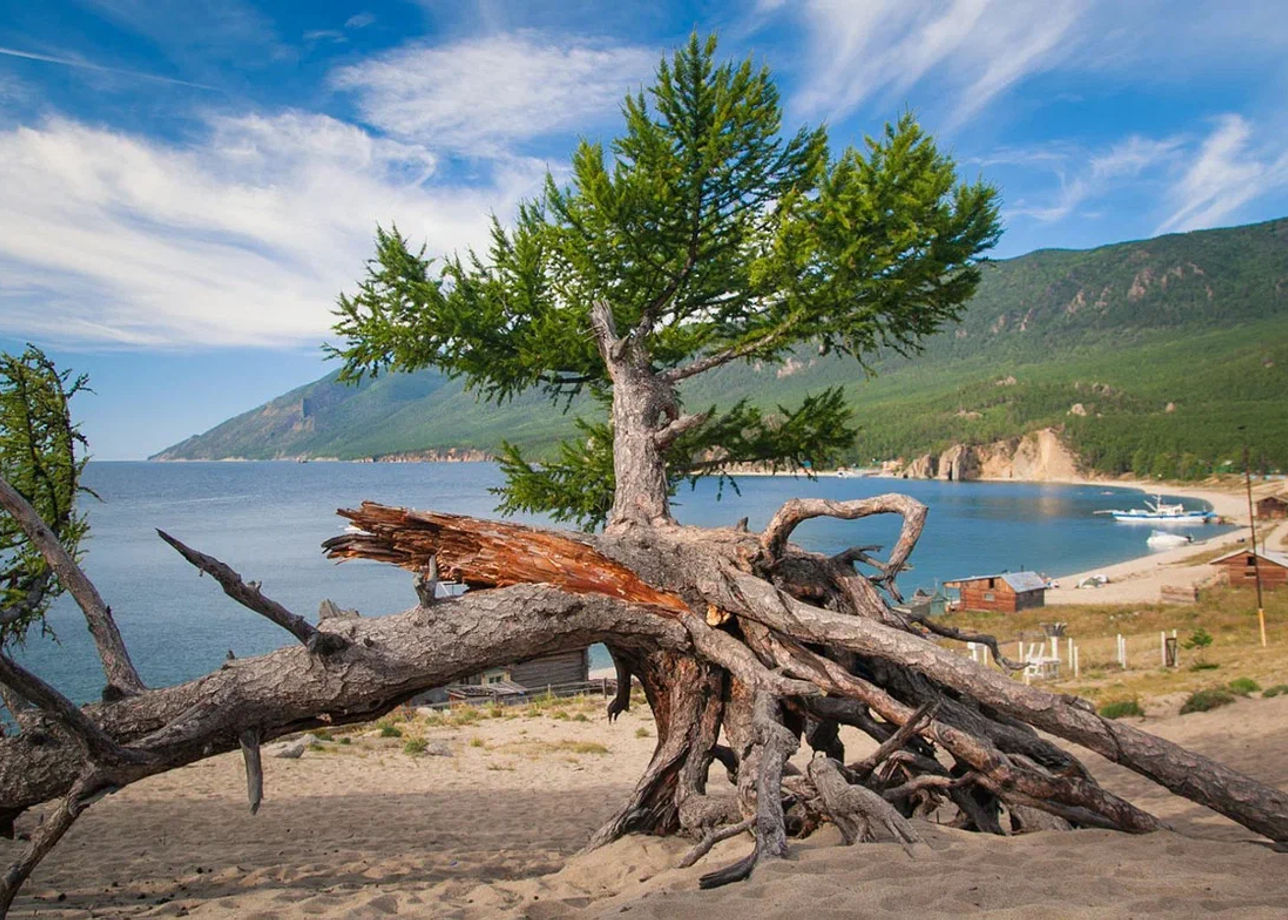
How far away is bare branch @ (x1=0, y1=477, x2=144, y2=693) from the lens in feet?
14.6

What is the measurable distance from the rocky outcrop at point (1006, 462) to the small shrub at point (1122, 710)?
172 metres

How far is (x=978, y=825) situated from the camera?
16.2 feet

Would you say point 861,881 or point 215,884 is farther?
point 215,884

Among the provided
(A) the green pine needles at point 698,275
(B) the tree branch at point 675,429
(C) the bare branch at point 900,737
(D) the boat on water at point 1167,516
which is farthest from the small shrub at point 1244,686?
(D) the boat on water at point 1167,516

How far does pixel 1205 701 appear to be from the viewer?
12.3m

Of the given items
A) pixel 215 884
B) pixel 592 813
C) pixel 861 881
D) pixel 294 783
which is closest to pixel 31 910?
pixel 215 884

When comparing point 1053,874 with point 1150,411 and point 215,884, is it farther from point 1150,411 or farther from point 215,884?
point 1150,411

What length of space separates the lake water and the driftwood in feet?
21.2

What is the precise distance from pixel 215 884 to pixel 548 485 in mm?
6584

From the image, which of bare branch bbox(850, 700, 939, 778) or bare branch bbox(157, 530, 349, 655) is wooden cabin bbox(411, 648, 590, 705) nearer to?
bare branch bbox(157, 530, 349, 655)

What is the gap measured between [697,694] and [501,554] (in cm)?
173

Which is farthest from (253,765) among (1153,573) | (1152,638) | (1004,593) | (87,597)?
(1153,573)

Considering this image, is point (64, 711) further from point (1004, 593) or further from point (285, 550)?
point (285, 550)

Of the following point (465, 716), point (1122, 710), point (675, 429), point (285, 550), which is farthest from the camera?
point (285, 550)
